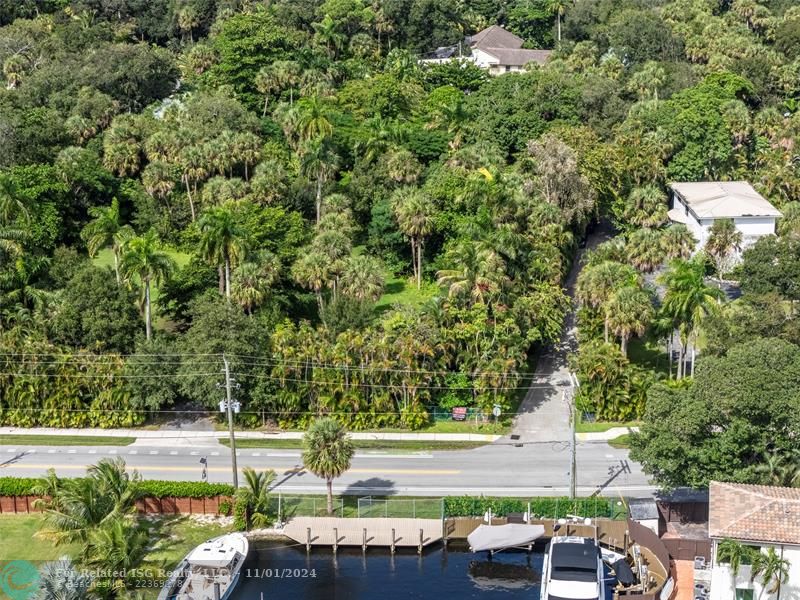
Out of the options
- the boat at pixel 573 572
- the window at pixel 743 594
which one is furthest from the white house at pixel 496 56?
the window at pixel 743 594

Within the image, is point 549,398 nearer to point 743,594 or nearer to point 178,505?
point 743,594

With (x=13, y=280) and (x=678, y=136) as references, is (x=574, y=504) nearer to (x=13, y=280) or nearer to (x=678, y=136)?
(x=13, y=280)

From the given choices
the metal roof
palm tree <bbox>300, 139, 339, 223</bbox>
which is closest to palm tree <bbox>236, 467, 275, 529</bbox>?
palm tree <bbox>300, 139, 339, 223</bbox>

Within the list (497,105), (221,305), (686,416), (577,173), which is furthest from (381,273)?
(497,105)

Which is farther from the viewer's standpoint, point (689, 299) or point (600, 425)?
point (600, 425)

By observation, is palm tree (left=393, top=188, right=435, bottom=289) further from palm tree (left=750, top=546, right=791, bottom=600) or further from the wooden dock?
Result: palm tree (left=750, top=546, right=791, bottom=600)

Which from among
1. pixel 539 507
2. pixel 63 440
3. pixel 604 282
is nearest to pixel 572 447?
pixel 539 507

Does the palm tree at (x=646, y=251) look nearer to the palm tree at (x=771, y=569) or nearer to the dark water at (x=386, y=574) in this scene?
the dark water at (x=386, y=574)
